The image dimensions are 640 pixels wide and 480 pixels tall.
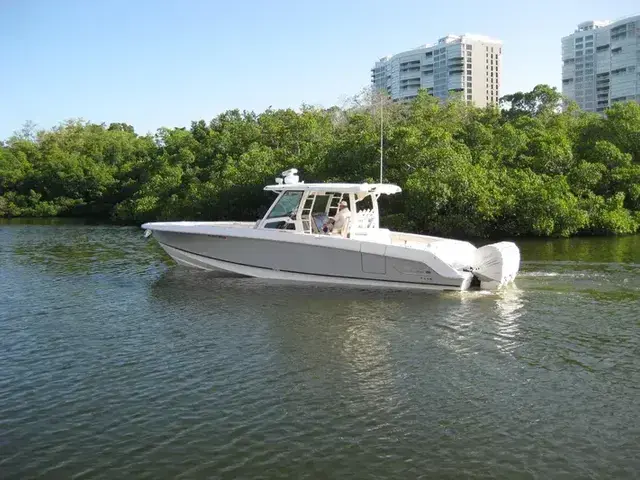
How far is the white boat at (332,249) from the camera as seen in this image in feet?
55.1

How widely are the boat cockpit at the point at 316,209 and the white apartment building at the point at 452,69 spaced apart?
128826mm

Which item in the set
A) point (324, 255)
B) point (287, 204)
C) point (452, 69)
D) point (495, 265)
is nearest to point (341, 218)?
point (324, 255)

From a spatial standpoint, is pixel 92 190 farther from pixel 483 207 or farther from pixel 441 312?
pixel 441 312

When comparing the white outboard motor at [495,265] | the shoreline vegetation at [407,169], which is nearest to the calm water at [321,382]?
the white outboard motor at [495,265]

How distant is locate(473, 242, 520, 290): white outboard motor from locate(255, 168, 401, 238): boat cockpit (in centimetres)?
356

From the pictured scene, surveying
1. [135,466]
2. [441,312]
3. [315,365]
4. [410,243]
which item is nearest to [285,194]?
[410,243]

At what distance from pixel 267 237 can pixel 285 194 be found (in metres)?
1.38

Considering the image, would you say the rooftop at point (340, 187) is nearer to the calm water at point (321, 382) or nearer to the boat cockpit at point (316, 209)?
the boat cockpit at point (316, 209)

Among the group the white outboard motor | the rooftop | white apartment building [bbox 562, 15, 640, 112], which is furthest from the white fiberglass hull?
white apartment building [bbox 562, 15, 640, 112]

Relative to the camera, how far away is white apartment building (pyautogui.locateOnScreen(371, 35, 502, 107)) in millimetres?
147125

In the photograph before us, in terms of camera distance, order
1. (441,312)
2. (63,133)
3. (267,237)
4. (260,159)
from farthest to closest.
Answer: (63,133) < (260,159) < (267,237) < (441,312)

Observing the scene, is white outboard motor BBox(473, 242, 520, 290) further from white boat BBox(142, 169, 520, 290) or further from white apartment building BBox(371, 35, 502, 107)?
white apartment building BBox(371, 35, 502, 107)

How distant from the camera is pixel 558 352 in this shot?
11445 mm

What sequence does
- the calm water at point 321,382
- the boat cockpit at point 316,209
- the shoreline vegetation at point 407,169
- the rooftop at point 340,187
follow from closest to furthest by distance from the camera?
the calm water at point 321,382 → the rooftop at point 340,187 → the boat cockpit at point 316,209 → the shoreline vegetation at point 407,169
